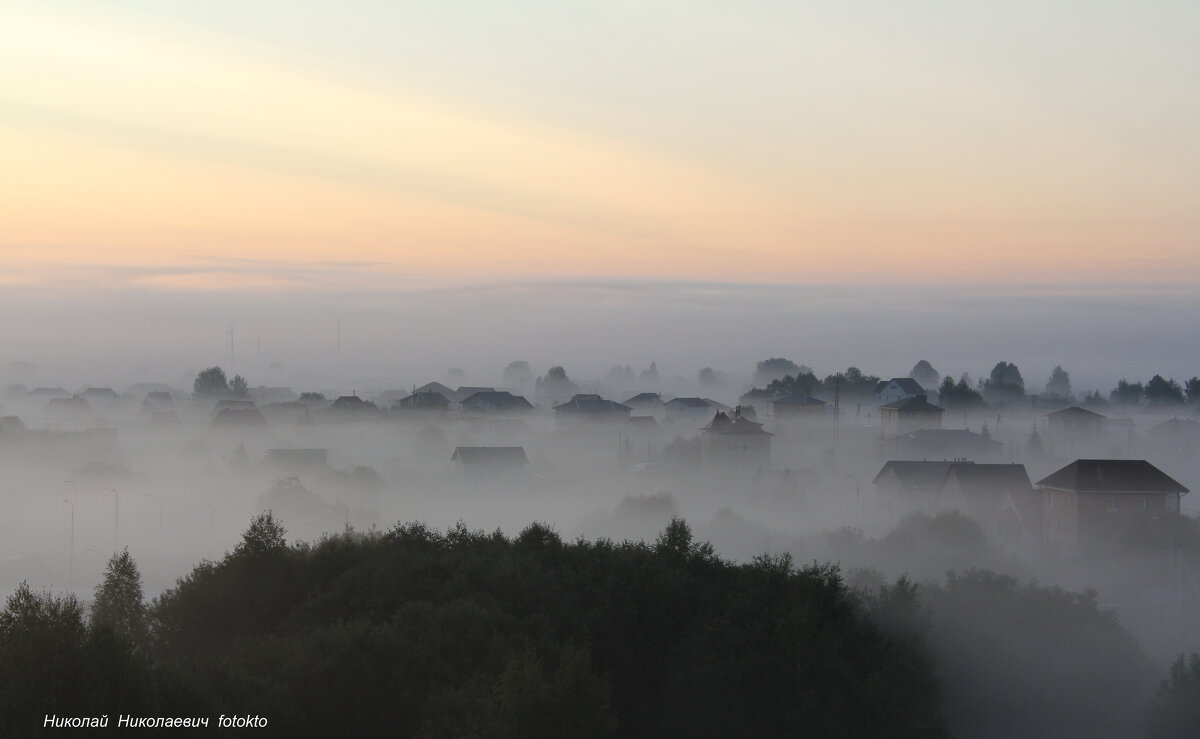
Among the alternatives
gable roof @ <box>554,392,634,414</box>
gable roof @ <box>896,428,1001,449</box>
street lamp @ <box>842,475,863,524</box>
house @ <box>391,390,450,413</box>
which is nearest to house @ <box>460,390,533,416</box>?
gable roof @ <box>554,392,634,414</box>

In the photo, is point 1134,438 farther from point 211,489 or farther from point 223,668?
point 223,668

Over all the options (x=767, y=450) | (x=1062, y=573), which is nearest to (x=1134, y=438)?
(x=767, y=450)

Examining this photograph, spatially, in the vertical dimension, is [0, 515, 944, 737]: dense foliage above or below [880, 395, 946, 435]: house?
above

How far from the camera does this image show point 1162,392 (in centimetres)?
14025

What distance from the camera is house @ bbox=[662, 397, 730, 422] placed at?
11019 cm

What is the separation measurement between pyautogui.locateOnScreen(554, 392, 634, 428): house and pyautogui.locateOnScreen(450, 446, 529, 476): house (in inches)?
1100

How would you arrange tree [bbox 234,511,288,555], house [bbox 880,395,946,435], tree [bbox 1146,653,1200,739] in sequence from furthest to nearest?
house [bbox 880,395,946,435] → tree [bbox 234,511,288,555] → tree [bbox 1146,653,1200,739]

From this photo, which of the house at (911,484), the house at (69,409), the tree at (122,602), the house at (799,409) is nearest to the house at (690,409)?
the house at (799,409)

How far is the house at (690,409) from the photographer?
110m

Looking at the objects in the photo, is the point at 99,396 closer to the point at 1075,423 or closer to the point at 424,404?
the point at 424,404

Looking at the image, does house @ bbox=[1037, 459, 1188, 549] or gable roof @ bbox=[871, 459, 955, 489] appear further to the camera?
gable roof @ bbox=[871, 459, 955, 489]

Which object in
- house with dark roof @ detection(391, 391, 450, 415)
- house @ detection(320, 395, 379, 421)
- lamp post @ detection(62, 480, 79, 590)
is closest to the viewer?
lamp post @ detection(62, 480, 79, 590)

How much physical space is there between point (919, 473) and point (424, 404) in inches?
2318

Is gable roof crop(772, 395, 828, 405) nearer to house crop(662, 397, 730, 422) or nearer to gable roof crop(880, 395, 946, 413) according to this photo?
house crop(662, 397, 730, 422)
